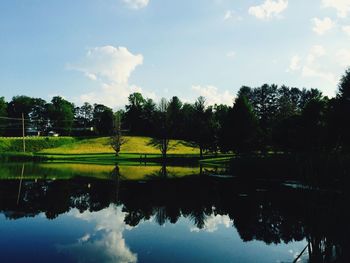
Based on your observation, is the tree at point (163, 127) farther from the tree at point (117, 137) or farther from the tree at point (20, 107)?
the tree at point (20, 107)

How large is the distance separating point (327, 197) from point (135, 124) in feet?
390

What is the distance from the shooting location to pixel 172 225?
19.8 m

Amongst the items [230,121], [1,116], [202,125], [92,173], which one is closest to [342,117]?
[230,121]

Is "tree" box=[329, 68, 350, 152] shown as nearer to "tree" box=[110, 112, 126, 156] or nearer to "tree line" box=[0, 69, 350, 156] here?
"tree line" box=[0, 69, 350, 156]

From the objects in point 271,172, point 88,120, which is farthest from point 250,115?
point 88,120

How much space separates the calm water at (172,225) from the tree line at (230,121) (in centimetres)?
1706

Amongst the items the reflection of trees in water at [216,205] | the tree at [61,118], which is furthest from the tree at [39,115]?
the reflection of trees in water at [216,205]

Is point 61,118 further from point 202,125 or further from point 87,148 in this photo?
point 202,125

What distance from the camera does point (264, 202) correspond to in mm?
26375

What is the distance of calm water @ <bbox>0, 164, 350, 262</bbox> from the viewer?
14.8 m

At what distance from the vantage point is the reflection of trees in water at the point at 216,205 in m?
17.6

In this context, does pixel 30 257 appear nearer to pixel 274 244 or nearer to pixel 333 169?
pixel 274 244

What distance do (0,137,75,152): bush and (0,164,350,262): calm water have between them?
70.2 metres

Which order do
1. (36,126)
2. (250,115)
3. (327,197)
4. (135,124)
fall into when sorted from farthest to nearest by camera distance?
(36,126) → (135,124) → (250,115) → (327,197)
